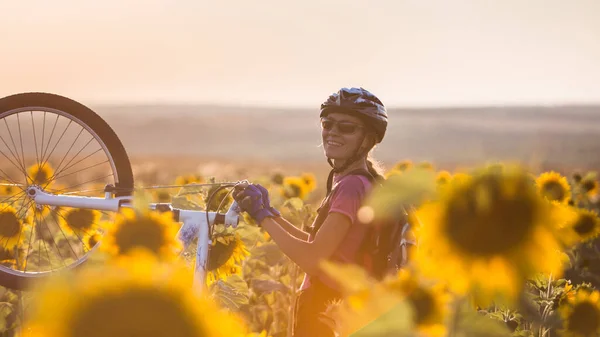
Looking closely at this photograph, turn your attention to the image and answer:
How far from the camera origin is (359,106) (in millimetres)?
3807

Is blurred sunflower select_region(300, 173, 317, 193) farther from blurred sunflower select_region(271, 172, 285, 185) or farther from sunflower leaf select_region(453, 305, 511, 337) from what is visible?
sunflower leaf select_region(453, 305, 511, 337)

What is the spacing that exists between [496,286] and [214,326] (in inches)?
14.9

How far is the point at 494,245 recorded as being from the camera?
818 millimetres

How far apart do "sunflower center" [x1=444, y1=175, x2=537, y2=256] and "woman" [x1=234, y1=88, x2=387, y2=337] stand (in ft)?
7.00

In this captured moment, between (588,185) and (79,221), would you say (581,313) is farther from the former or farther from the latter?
(588,185)

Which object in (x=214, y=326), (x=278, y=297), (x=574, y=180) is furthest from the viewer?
(x=574, y=180)

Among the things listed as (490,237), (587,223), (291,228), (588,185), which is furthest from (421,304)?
(588,185)

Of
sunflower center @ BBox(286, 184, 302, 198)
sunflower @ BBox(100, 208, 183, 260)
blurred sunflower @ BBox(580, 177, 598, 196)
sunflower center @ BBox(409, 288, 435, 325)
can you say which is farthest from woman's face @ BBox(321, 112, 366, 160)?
blurred sunflower @ BBox(580, 177, 598, 196)

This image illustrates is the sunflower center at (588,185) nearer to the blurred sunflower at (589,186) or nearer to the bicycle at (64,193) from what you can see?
the blurred sunflower at (589,186)

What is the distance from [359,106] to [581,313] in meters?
1.99

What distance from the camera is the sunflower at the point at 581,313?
4.07 metres

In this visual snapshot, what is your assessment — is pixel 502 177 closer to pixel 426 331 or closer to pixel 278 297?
pixel 426 331

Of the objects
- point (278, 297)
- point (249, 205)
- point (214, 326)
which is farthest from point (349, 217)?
point (278, 297)

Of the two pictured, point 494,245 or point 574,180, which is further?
point 574,180
